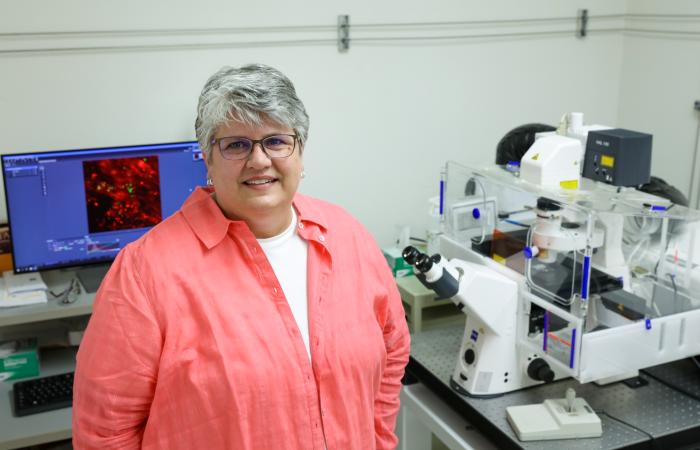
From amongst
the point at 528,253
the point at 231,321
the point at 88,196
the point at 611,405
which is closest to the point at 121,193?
the point at 88,196

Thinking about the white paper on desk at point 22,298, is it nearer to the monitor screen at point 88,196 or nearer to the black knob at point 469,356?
the monitor screen at point 88,196

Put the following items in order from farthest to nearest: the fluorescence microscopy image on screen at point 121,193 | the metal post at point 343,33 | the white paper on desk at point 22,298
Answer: the metal post at point 343,33, the fluorescence microscopy image on screen at point 121,193, the white paper on desk at point 22,298

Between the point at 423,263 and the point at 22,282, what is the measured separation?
51.0 inches

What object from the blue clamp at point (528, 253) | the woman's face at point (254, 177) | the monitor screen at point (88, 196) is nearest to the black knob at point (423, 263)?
the blue clamp at point (528, 253)

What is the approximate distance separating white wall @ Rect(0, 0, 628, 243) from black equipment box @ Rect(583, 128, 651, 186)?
980mm

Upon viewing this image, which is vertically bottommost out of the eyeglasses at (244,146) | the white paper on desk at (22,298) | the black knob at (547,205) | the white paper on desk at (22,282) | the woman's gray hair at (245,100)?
the white paper on desk at (22,298)

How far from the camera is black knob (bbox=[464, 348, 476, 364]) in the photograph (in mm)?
1937

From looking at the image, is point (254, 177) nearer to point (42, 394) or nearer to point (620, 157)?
point (620, 157)

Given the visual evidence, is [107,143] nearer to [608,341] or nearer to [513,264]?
[513,264]

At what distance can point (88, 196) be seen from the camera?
232 cm

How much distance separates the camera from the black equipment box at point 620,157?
5.89 ft

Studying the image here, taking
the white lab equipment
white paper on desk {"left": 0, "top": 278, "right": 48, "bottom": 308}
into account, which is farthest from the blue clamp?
white paper on desk {"left": 0, "top": 278, "right": 48, "bottom": 308}

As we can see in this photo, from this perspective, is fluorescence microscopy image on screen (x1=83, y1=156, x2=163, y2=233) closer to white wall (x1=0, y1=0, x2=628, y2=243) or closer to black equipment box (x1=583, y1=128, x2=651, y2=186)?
white wall (x1=0, y1=0, x2=628, y2=243)

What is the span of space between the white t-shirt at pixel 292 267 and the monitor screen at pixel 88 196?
104 cm
